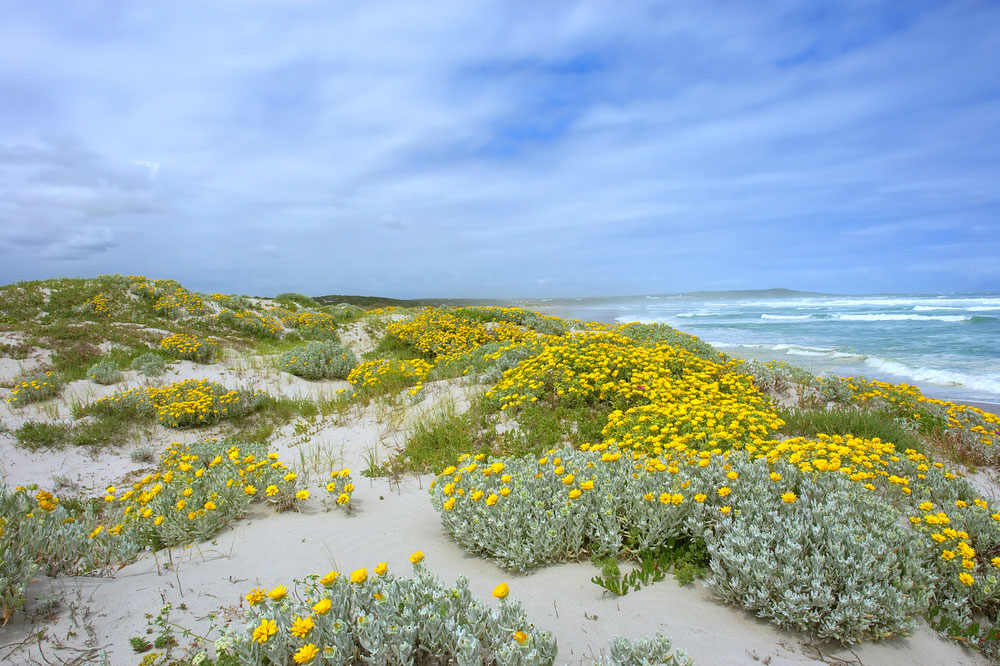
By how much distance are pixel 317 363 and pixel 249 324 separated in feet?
21.9

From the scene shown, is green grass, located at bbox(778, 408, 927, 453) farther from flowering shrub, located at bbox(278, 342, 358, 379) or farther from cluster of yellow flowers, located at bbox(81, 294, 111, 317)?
cluster of yellow flowers, located at bbox(81, 294, 111, 317)

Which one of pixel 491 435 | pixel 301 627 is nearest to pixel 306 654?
pixel 301 627

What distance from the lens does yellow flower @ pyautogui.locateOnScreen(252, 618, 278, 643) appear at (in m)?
2.36

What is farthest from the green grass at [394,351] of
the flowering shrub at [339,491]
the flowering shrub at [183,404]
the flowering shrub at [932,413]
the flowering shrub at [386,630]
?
the flowering shrub at [386,630]

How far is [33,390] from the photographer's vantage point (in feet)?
30.2

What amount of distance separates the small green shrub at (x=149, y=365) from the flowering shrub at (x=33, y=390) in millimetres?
1441

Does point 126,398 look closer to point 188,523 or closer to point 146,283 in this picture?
point 188,523

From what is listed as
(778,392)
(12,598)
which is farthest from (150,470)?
(778,392)

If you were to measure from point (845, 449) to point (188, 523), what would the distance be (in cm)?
613

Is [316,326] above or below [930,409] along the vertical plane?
above

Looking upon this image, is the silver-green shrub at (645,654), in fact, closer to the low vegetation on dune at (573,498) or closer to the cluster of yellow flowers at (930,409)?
the low vegetation on dune at (573,498)

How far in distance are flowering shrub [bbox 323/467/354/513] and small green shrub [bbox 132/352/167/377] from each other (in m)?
8.02

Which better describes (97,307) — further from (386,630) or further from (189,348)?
(386,630)

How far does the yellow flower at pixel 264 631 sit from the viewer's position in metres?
2.36
